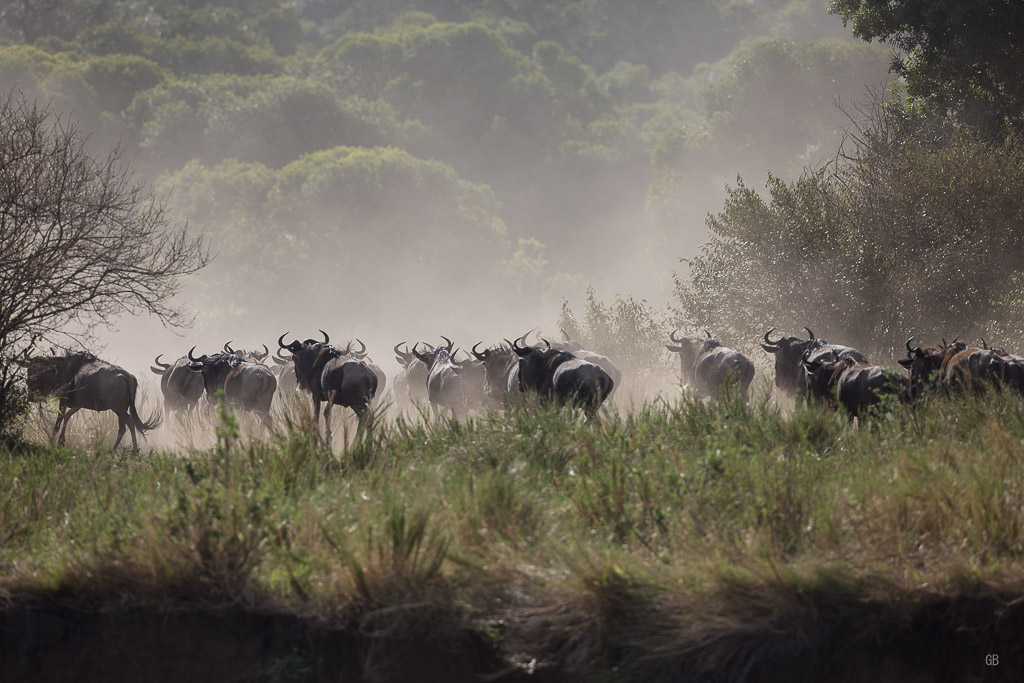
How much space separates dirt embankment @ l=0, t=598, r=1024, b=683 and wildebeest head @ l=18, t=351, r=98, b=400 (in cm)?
689

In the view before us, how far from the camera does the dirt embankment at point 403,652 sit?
6.55 m

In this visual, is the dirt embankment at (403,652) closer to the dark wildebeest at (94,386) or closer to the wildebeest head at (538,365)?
the wildebeest head at (538,365)

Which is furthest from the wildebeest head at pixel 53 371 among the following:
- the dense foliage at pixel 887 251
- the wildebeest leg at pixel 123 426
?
the dense foliage at pixel 887 251

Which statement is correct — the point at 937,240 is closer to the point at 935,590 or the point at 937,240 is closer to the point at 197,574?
the point at 935,590

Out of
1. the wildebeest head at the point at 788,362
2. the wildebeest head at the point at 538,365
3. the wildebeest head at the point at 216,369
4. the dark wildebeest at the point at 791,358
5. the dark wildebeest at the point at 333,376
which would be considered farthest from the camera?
the wildebeest head at the point at 216,369

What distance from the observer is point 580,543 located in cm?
696

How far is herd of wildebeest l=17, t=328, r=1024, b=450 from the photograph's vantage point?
35.5 ft

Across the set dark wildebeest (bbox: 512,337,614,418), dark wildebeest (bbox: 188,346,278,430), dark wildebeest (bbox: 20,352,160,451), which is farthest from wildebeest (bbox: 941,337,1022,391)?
dark wildebeest (bbox: 20,352,160,451)

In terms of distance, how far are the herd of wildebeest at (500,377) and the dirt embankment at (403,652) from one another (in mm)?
2723

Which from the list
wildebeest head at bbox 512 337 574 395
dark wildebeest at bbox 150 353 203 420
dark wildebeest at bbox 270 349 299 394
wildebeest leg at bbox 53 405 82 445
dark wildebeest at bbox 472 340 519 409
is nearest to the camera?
wildebeest head at bbox 512 337 574 395

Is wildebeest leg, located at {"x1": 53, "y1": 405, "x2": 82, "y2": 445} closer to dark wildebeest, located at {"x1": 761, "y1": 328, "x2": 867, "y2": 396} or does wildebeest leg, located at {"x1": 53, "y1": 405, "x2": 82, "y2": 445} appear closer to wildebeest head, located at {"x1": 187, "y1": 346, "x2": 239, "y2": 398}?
wildebeest head, located at {"x1": 187, "y1": 346, "x2": 239, "y2": 398}

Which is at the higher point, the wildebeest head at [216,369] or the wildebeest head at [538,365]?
the wildebeest head at [216,369]

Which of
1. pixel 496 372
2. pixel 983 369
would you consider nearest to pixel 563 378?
pixel 496 372

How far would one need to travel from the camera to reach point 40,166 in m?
13.1
